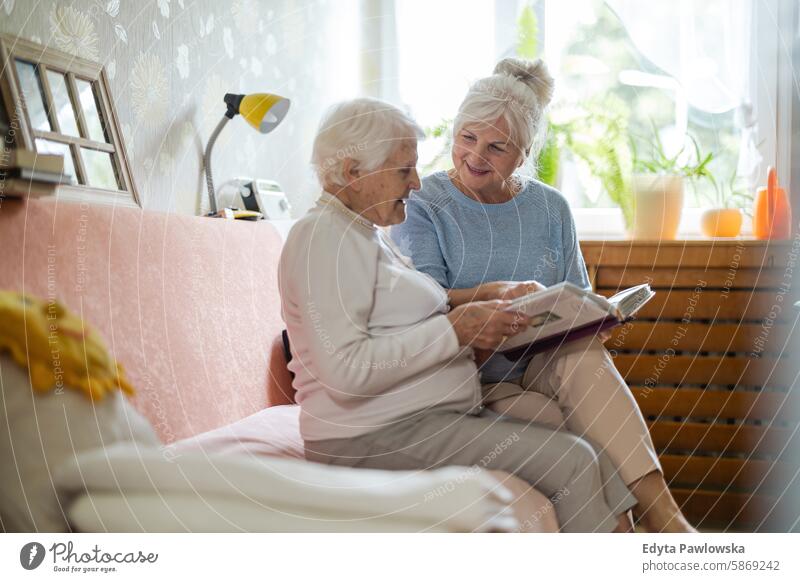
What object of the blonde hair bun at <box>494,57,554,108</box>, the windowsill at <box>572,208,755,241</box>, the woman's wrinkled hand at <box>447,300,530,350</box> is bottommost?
the windowsill at <box>572,208,755,241</box>

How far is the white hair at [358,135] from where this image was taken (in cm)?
85

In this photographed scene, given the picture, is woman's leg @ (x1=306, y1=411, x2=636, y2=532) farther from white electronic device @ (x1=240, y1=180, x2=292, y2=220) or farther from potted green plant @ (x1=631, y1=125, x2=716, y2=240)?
Result: potted green plant @ (x1=631, y1=125, x2=716, y2=240)

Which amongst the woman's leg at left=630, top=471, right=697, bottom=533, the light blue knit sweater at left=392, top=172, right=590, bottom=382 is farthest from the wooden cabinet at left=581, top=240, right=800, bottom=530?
the woman's leg at left=630, top=471, right=697, bottom=533

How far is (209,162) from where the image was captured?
116 cm

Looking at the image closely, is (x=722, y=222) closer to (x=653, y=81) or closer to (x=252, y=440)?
(x=653, y=81)

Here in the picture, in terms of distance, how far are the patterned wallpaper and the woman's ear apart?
121 millimetres

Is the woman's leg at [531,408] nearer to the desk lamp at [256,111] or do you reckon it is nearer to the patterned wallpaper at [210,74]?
Answer: the patterned wallpaper at [210,74]

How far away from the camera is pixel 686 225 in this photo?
1.84 metres

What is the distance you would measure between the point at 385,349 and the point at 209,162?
0.49m

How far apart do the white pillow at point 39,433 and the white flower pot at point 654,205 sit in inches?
51.4

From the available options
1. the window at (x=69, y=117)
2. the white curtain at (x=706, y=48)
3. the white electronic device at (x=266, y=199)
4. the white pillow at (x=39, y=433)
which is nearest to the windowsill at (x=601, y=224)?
the white curtain at (x=706, y=48)

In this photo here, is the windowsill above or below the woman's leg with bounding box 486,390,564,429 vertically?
above

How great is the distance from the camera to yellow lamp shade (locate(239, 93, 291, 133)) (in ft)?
3.71
